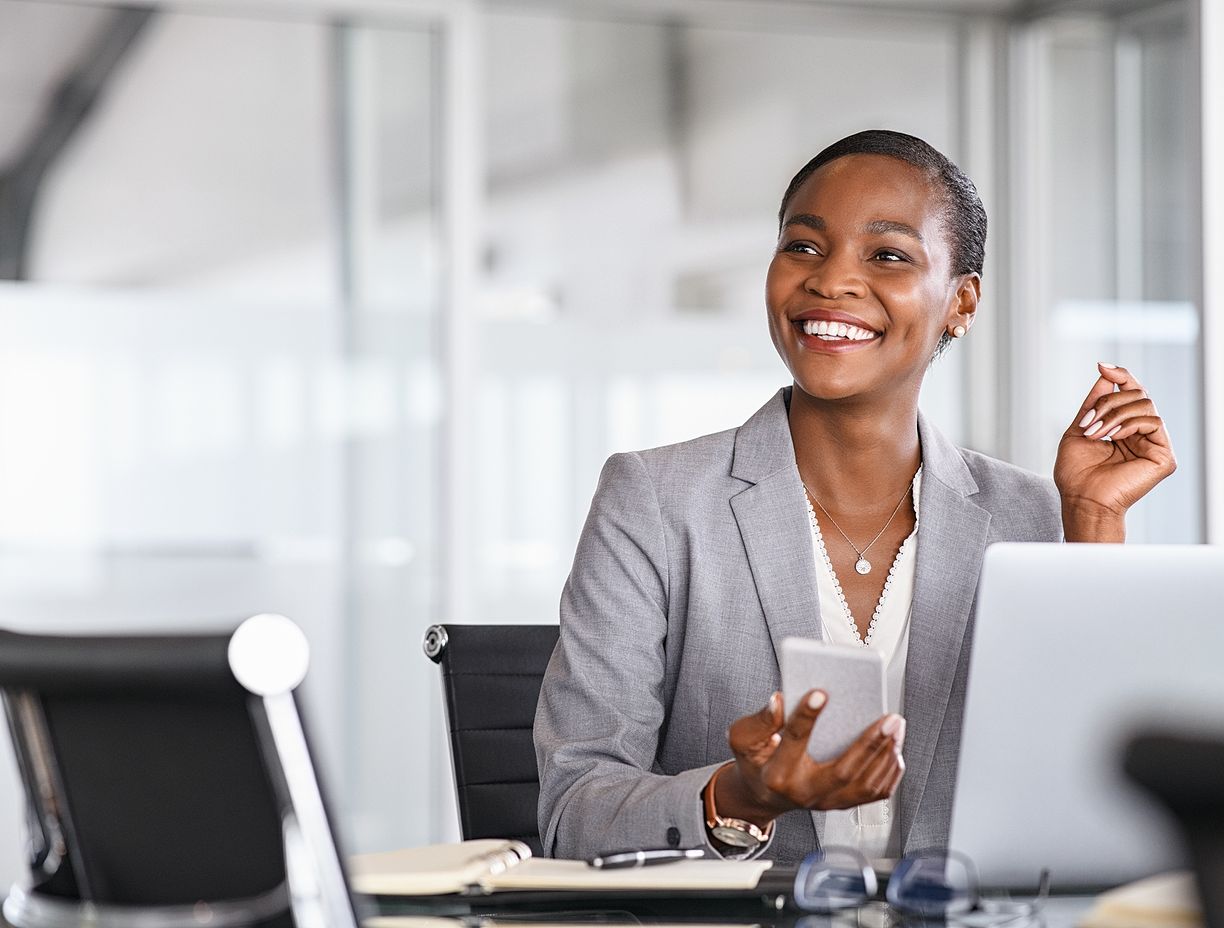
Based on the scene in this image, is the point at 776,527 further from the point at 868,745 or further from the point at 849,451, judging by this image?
the point at 868,745

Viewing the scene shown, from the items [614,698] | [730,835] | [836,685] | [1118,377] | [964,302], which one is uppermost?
[964,302]

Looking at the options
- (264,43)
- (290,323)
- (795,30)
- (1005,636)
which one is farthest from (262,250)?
(1005,636)

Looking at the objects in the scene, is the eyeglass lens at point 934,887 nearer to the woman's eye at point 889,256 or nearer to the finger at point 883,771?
the finger at point 883,771

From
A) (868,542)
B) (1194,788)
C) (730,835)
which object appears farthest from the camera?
(868,542)

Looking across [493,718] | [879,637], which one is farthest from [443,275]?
[879,637]

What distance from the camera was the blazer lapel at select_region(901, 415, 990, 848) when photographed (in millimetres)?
1838

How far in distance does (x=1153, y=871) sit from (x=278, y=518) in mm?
2964

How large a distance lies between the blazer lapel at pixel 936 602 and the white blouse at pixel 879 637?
0.03 m

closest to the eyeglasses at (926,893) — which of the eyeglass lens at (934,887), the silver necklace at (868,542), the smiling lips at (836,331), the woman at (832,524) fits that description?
the eyeglass lens at (934,887)

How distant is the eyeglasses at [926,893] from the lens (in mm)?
1257

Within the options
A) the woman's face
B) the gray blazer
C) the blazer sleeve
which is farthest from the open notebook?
the woman's face

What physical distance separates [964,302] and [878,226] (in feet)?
0.74

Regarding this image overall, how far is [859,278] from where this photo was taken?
198 cm

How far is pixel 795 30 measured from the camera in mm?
4496
